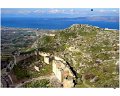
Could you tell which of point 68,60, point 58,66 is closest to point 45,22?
point 68,60

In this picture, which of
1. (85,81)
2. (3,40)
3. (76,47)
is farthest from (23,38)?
(85,81)

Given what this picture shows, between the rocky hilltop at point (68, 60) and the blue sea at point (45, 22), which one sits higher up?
the blue sea at point (45, 22)

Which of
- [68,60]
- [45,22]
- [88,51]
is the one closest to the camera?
[68,60]

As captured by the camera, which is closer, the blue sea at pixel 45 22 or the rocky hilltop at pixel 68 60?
the rocky hilltop at pixel 68 60

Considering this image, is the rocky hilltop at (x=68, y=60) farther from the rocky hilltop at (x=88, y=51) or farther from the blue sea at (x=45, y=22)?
the blue sea at (x=45, y=22)

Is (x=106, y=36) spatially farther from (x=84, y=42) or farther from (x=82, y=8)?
(x=82, y=8)

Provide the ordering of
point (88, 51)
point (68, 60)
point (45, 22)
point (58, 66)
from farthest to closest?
point (88, 51) < point (45, 22) < point (68, 60) < point (58, 66)

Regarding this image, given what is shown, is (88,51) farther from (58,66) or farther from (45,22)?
(45,22)

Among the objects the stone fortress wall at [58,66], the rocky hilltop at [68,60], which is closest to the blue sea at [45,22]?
the rocky hilltop at [68,60]

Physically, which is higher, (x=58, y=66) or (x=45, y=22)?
(x=45, y=22)
